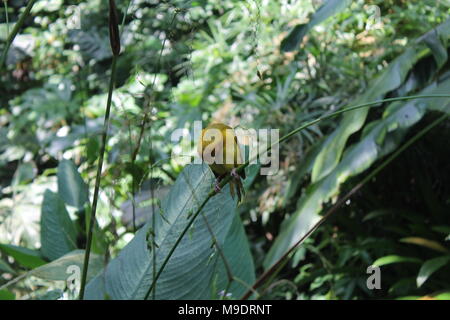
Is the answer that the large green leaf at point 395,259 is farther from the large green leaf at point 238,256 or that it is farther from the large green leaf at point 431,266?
the large green leaf at point 238,256

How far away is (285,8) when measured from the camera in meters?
2.53

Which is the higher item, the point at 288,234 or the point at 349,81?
the point at 349,81

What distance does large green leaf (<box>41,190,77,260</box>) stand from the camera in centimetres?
111

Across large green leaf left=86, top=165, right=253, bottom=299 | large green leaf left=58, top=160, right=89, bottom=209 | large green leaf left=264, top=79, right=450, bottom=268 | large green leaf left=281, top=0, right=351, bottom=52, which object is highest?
large green leaf left=281, top=0, right=351, bottom=52

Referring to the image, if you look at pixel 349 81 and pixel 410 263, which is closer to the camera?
pixel 410 263

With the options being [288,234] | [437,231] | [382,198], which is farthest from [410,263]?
[288,234]

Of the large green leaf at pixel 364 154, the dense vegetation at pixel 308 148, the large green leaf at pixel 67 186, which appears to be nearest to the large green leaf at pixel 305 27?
the dense vegetation at pixel 308 148

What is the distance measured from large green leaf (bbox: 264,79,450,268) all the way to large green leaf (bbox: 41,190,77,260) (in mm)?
836

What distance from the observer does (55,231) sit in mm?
1127

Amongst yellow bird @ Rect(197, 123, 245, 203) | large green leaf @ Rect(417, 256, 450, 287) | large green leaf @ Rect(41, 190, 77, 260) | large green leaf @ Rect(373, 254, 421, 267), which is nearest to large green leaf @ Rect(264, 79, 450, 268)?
large green leaf @ Rect(373, 254, 421, 267)

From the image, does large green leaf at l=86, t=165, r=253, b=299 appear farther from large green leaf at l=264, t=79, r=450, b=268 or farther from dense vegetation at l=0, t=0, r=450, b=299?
large green leaf at l=264, t=79, r=450, b=268

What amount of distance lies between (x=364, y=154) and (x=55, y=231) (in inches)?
39.5

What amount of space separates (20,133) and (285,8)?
185 cm
